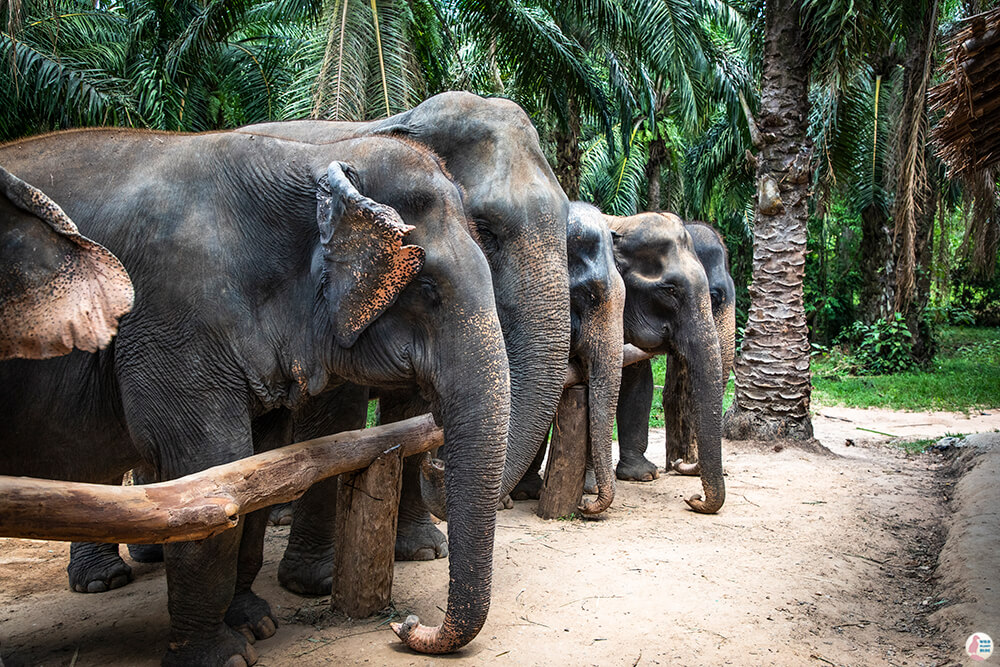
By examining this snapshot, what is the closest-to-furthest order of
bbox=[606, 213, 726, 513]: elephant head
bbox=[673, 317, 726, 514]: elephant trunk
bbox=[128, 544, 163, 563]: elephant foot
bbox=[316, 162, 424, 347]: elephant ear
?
bbox=[316, 162, 424, 347]: elephant ear → bbox=[128, 544, 163, 563]: elephant foot → bbox=[673, 317, 726, 514]: elephant trunk → bbox=[606, 213, 726, 513]: elephant head

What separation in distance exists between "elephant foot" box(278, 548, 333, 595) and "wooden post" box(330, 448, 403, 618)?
0.38 meters

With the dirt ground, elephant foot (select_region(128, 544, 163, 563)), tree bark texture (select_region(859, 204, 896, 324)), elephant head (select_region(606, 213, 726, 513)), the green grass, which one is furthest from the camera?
tree bark texture (select_region(859, 204, 896, 324))

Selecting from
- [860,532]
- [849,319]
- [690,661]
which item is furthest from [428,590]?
[849,319]

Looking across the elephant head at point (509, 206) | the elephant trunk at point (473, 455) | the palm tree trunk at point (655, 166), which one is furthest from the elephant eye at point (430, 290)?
the palm tree trunk at point (655, 166)

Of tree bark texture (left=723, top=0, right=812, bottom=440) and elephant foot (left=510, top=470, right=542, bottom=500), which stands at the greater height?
tree bark texture (left=723, top=0, right=812, bottom=440)

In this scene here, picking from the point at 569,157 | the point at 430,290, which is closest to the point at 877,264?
the point at 569,157

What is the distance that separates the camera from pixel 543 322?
14.3ft

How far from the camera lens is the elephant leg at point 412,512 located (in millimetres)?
5082

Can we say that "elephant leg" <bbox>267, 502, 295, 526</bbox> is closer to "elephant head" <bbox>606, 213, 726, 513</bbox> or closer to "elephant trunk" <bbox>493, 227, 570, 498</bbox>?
"elephant trunk" <bbox>493, 227, 570, 498</bbox>

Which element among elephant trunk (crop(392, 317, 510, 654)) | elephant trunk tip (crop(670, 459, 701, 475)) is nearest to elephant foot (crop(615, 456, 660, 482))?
elephant trunk tip (crop(670, 459, 701, 475))

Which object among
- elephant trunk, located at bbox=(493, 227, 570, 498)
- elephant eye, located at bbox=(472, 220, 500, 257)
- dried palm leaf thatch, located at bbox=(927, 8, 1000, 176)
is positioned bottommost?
elephant trunk, located at bbox=(493, 227, 570, 498)

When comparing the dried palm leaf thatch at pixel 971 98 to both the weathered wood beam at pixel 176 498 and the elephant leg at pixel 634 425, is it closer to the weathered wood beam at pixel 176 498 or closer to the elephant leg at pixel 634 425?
the elephant leg at pixel 634 425

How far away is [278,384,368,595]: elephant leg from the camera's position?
4.23m

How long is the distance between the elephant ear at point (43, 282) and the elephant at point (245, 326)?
3.04ft
